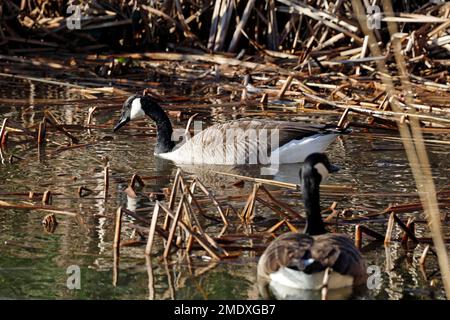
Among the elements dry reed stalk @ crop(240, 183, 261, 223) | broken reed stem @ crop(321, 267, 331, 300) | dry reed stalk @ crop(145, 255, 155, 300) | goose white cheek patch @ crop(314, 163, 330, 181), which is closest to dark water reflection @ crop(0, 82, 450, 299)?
dry reed stalk @ crop(145, 255, 155, 300)

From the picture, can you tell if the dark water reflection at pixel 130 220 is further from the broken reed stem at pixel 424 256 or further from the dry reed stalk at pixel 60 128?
the dry reed stalk at pixel 60 128

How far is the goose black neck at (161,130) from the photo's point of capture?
10.0 m

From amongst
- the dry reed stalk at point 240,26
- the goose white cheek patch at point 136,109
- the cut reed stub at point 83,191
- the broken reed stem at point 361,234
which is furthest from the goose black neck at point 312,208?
the dry reed stalk at point 240,26

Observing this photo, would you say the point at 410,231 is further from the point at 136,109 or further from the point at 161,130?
the point at 136,109

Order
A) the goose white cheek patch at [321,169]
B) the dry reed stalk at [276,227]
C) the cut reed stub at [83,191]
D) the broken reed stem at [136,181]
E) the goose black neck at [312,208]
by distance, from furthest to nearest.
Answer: the broken reed stem at [136,181] → the cut reed stub at [83,191] → the dry reed stalk at [276,227] → the goose white cheek patch at [321,169] → the goose black neck at [312,208]

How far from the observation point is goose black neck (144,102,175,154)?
395 inches

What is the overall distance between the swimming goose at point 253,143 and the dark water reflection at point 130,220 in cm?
19

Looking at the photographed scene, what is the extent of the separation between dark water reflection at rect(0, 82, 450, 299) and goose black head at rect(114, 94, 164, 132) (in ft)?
0.81

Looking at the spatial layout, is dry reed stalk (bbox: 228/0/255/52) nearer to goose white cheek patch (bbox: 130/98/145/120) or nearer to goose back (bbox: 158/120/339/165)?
goose white cheek patch (bbox: 130/98/145/120)

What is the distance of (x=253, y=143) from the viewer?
9.61m

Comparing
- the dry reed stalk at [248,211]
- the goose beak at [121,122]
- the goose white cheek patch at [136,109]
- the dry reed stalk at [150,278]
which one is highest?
the goose white cheek patch at [136,109]

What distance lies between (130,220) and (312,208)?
66.0 inches
